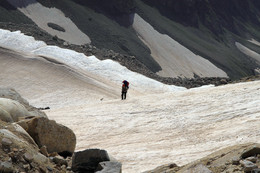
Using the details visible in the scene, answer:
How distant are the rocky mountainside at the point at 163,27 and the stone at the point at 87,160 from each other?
4288cm

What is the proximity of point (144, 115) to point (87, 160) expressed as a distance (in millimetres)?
11463

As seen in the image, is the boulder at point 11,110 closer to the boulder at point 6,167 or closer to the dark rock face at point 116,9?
the boulder at point 6,167

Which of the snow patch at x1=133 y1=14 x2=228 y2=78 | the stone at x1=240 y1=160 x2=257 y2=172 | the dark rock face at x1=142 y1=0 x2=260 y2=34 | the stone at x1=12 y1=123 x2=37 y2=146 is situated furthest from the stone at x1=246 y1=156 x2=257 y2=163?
the dark rock face at x1=142 y1=0 x2=260 y2=34

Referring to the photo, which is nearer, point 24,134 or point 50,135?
point 24,134

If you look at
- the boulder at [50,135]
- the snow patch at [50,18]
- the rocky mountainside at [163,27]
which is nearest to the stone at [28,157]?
the boulder at [50,135]

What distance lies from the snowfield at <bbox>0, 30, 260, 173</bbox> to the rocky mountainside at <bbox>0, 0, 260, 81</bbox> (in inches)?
638

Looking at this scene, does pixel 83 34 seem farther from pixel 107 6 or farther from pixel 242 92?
pixel 242 92

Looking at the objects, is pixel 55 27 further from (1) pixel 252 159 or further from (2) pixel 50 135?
(1) pixel 252 159

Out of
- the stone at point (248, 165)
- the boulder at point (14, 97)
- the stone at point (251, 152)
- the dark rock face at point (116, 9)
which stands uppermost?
the dark rock face at point (116, 9)

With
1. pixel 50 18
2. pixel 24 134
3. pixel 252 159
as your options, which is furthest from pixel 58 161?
pixel 50 18

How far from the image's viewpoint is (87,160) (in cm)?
1209

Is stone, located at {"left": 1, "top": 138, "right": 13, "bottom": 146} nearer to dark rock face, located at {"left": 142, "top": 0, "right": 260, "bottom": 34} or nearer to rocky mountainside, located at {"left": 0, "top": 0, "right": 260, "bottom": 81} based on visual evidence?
rocky mountainside, located at {"left": 0, "top": 0, "right": 260, "bottom": 81}

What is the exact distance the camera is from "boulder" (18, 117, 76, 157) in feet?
44.0

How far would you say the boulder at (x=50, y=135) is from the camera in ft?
44.0
